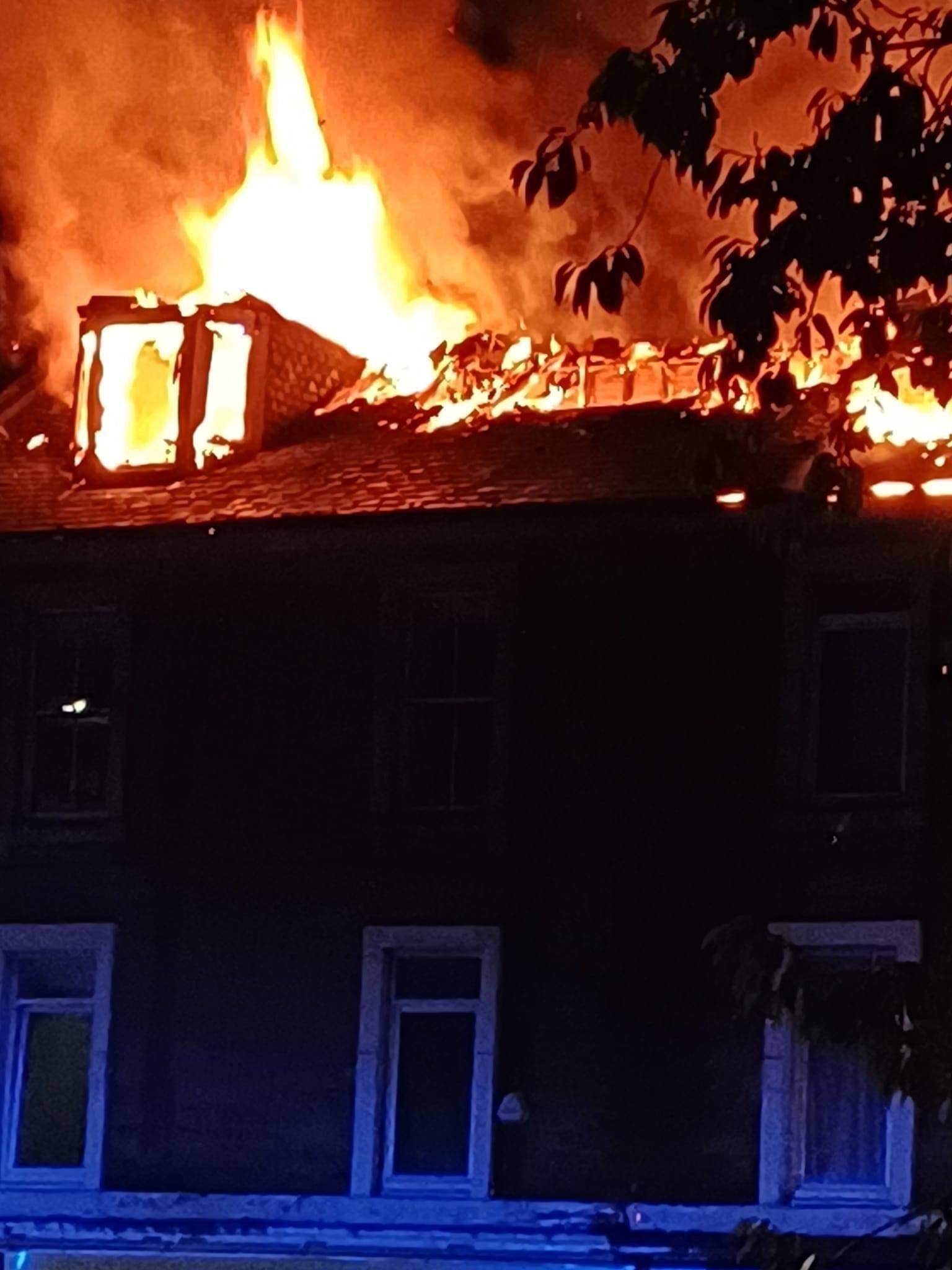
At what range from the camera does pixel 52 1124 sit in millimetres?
21203

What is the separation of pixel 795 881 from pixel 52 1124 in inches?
244

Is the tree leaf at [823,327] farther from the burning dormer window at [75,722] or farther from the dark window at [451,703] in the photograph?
the burning dormer window at [75,722]

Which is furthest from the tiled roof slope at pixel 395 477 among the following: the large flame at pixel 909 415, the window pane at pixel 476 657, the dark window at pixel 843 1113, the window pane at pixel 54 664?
the dark window at pixel 843 1113

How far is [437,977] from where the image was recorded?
20516 millimetres

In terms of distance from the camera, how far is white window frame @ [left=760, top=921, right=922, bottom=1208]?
18.7m

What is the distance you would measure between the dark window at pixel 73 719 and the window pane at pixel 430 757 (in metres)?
2.51

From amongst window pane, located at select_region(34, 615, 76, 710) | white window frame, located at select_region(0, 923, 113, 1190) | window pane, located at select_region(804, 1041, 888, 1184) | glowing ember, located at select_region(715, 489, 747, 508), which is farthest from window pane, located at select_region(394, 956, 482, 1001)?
glowing ember, located at select_region(715, 489, 747, 508)

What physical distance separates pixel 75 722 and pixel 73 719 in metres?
0.04

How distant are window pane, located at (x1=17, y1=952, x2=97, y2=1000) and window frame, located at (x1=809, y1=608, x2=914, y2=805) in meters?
5.94

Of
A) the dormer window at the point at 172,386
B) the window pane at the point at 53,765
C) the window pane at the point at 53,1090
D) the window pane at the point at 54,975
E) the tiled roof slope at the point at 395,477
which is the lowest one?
the window pane at the point at 53,1090

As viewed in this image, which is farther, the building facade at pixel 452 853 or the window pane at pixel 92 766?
the window pane at pixel 92 766

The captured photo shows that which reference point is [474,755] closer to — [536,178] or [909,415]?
[909,415]

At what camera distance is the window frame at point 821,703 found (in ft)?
64.1

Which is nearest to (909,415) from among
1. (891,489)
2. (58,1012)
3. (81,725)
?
(891,489)
